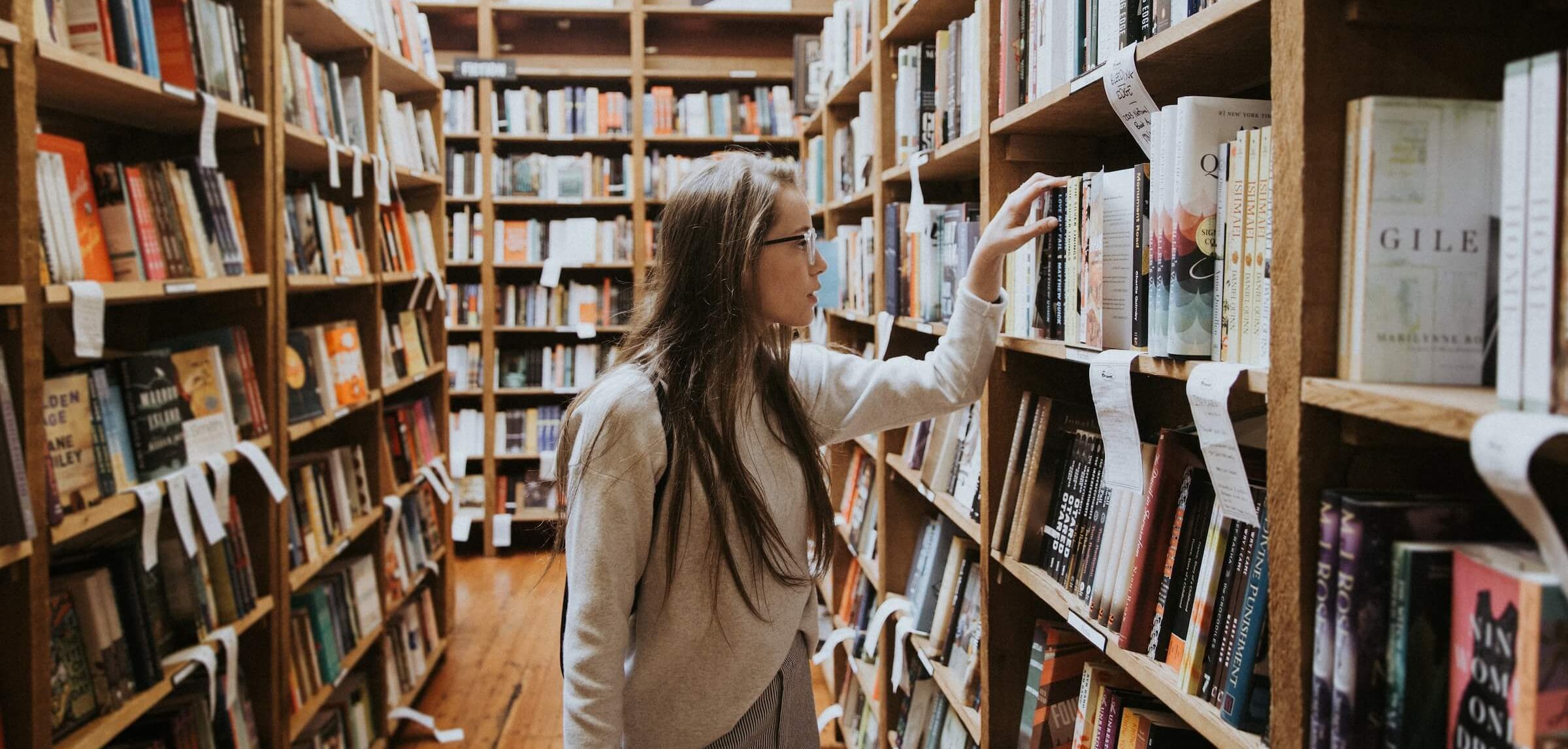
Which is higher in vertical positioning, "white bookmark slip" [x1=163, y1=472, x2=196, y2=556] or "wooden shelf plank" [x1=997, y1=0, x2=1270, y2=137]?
"wooden shelf plank" [x1=997, y1=0, x2=1270, y2=137]

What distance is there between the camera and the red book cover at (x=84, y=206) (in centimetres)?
154

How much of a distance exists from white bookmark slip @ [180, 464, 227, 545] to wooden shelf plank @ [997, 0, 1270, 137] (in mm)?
1571

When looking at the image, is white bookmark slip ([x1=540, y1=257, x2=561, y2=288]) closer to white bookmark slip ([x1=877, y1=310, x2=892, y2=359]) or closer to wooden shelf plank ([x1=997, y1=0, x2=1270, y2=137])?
white bookmark slip ([x1=877, y1=310, x2=892, y2=359])

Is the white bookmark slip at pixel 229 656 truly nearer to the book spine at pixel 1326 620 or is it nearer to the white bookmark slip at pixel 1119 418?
the white bookmark slip at pixel 1119 418

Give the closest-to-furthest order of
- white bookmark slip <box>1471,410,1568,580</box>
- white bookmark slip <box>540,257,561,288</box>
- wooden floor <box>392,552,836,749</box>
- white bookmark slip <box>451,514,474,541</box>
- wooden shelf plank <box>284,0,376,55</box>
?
1. white bookmark slip <box>1471,410,1568,580</box>
2. wooden shelf plank <box>284,0,376,55</box>
3. wooden floor <box>392,552,836,749</box>
4. white bookmark slip <box>451,514,474,541</box>
5. white bookmark slip <box>540,257,561,288</box>

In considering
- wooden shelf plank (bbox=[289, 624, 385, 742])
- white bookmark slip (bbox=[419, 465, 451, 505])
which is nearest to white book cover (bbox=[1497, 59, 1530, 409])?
wooden shelf plank (bbox=[289, 624, 385, 742])

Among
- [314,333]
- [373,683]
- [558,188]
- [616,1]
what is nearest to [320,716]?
[373,683]

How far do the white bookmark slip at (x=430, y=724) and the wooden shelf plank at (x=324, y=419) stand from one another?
91 centimetres

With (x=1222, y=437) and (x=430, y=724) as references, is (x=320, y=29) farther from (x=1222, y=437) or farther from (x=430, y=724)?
(x=1222, y=437)

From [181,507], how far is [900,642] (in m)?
1.43

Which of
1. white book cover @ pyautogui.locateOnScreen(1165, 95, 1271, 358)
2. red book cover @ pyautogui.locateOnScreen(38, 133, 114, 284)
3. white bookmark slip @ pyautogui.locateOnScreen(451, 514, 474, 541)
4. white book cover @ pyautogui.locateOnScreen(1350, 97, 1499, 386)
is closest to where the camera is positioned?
white book cover @ pyautogui.locateOnScreen(1350, 97, 1499, 386)

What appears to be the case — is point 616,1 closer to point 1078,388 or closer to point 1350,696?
point 1078,388

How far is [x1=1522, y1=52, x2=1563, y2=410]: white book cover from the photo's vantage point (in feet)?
1.88

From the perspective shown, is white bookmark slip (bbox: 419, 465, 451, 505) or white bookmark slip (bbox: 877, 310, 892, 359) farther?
white bookmark slip (bbox: 419, 465, 451, 505)
